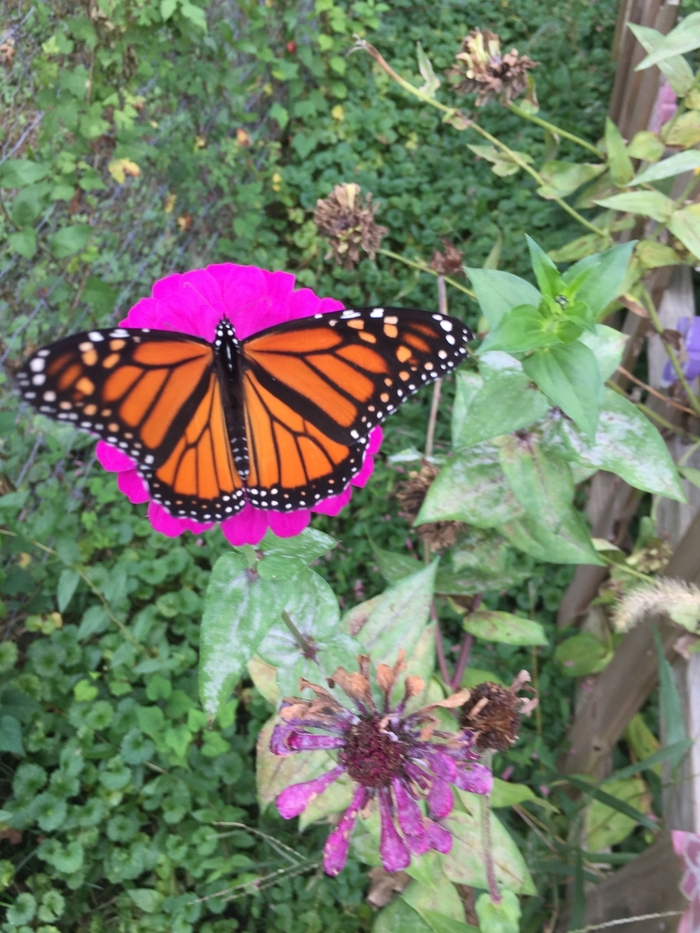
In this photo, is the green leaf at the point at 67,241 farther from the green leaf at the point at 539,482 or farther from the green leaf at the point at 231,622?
the green leaf at the point at 539,482

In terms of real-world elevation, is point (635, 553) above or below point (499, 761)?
above

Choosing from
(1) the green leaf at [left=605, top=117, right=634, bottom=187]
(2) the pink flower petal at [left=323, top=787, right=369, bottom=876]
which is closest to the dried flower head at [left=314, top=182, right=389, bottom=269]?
(1) the green leaf at [left=605, top=117, right=634, bottom=187]

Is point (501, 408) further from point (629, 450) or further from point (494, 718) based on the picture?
point (494, 718)

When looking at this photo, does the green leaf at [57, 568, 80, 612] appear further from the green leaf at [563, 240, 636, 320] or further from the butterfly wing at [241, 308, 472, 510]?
the green leaf at [563, 240, 636, 320]

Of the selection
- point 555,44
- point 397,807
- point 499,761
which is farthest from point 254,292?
point 555,44

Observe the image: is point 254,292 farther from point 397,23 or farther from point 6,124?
point 397,23
